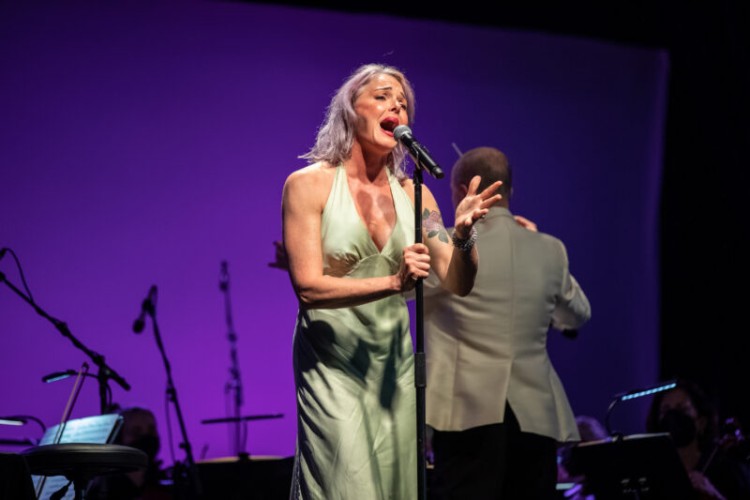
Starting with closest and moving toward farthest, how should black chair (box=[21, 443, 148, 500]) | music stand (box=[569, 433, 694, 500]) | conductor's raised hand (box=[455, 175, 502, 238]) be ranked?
conductor's raised hand (box=[455, 175, 502, 238]), black chair (box=[21, 443, 148, 500]), music stand (box=[569, 433, 694, 500])

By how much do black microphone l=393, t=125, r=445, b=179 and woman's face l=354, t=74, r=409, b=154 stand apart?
168 mm

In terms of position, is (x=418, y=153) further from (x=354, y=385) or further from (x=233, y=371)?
(x=233, y=371)

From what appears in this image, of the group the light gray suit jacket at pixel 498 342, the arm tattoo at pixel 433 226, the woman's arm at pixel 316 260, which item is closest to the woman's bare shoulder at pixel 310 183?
the woman's arm at pixel 316 260

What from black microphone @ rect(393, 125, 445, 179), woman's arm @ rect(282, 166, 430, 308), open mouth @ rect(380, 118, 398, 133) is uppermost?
open mouth @ rect(380, 118, 398, 133)

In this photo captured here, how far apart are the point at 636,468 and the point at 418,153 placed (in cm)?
225

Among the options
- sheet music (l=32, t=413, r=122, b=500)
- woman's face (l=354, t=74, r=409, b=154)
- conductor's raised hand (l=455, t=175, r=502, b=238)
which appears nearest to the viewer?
conductor's raised hand (l=455, t=175, r=502, b=238)

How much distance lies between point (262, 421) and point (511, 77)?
2976 millimetres

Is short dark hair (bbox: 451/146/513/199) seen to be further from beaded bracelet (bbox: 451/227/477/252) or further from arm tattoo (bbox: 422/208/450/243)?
beaded bracelet (bbox: 451/227/477/252)

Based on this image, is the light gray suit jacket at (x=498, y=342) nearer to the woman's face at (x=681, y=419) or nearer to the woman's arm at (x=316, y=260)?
the woman's arm at (x=316, y=260)

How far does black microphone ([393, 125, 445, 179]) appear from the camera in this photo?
2381mm

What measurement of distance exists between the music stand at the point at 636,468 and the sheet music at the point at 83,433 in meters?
2.00

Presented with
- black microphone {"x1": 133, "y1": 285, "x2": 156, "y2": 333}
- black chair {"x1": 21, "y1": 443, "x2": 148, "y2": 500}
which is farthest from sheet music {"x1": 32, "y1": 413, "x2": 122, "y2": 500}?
black microphone {"x1": 133, "y1": 285, "x2": 156, "y2": 333}

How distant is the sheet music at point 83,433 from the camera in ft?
12.8

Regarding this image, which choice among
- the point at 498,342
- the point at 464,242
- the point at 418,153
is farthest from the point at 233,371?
the point at 418,153
